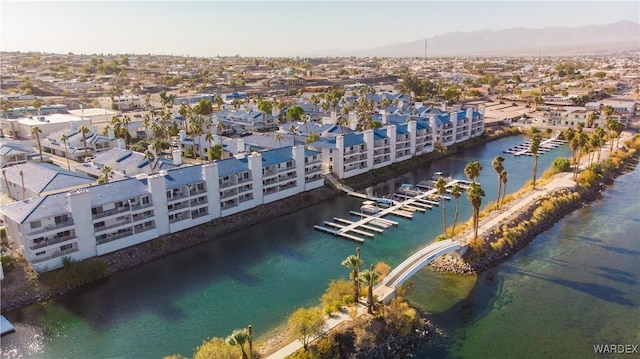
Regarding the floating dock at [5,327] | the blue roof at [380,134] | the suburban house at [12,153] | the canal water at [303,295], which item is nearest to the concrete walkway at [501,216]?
the canal water at [303,295]

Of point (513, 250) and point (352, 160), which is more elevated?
point (352, 160)

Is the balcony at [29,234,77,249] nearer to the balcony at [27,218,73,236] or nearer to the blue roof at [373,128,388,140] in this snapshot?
the balcony at [27,218,73,236]

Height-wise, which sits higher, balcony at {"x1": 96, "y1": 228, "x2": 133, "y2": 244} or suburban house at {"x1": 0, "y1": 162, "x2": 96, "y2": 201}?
suburban house at {"x1": 0, "y1": 162, "x2": 96, "y2": 201}

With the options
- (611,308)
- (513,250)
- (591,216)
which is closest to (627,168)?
(591,216)

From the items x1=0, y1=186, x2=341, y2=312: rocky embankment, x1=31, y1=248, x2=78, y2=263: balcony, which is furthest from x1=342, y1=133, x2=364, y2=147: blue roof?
x1=31, y1=248, x2=78, y2=263: balcony

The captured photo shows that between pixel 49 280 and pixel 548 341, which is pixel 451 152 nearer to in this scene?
pixel 548 341

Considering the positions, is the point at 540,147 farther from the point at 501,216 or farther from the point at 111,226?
the point at 111,226
